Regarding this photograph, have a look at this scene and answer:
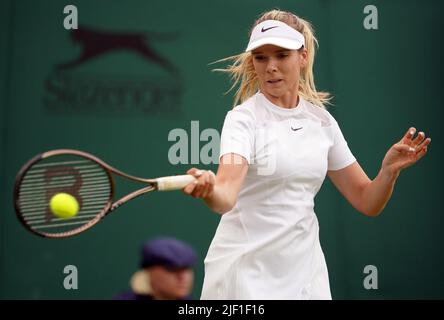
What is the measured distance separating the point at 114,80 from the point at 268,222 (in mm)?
1799

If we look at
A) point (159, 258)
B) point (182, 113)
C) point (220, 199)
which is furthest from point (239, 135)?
point (182, 113)

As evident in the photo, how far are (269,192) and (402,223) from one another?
198 centimetres

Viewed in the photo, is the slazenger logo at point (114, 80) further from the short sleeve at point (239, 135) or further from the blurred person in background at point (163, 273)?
the blurred person in background at point (163, 273)

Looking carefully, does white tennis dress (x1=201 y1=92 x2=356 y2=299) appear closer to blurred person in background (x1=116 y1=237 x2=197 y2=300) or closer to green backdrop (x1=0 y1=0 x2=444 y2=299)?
blurred person in background (x1=116 y1=237 x2=197 y2=300)

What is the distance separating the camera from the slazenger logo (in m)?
4.10

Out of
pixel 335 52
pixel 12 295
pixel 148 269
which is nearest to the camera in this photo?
pixel 148 269

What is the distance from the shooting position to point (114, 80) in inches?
163

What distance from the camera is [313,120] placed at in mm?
2771

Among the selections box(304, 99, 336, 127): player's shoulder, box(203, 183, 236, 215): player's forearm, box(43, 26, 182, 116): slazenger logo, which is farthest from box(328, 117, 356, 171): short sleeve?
box(43, 26, 182, 116): slazenger logo

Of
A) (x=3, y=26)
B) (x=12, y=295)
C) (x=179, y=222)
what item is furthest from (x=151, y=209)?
(x=3, y=26)

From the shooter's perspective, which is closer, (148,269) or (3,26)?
(148,269)

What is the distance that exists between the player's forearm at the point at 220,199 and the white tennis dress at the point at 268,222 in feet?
0.60

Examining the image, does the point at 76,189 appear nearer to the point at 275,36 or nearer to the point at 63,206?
the point at 63,206

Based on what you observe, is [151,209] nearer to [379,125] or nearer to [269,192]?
[379,125]
